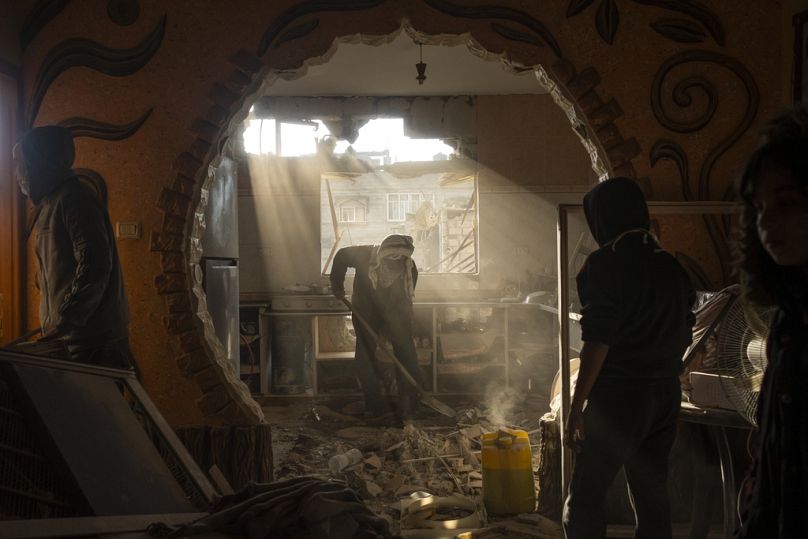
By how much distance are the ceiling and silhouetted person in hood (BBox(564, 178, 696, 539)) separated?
4.22 meters

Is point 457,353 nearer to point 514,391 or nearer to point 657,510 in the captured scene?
point 514,391

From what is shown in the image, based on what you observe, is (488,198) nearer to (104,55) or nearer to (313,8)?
(313,8)

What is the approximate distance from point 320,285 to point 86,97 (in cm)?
456

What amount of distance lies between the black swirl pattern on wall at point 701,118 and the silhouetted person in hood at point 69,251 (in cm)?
308

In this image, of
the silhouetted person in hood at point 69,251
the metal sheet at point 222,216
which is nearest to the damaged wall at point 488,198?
the metal sheet at point 222,216

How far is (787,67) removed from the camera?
3797mm

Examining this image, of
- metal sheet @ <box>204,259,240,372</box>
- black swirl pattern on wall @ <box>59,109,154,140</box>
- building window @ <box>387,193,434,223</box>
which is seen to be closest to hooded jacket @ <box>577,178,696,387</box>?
black swirl pattern on wall @ <box>59,109,154,140</box>

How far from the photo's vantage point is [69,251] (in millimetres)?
3025

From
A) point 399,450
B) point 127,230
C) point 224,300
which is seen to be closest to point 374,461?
point 399,450

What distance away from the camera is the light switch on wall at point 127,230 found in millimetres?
3871

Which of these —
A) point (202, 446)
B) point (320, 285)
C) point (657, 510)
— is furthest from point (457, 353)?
point (657, 510)

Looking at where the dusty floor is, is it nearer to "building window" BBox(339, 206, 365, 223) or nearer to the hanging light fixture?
the hanging light fixture

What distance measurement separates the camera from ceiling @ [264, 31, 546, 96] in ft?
21.8

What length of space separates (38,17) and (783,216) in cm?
422
